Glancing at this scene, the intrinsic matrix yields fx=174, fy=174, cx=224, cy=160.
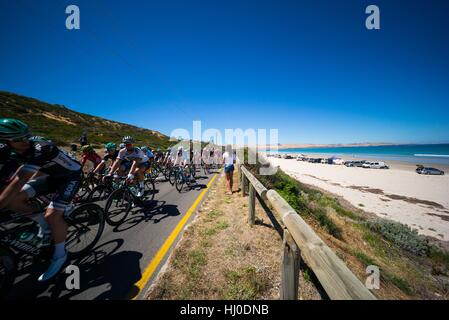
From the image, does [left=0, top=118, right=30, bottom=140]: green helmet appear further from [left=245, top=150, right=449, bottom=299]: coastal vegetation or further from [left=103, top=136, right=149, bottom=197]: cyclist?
[left=245, top=150, right=449, bottom=299]: coastal vegetation

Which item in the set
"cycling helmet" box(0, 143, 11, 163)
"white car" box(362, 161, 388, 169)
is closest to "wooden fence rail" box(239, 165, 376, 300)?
"cycling helmet" box(0, 143, 11, 163)

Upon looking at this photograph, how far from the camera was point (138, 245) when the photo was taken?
370cm

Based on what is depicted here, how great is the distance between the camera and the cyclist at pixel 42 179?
8.64ft

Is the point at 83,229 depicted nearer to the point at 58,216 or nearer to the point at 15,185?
the point at 58,216

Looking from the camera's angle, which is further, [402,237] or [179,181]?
[179,181]

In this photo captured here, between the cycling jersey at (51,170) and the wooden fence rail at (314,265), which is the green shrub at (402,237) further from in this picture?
the cycling jersey at (51,170)

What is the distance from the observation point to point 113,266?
3061mm

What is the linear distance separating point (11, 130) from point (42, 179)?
36.8 inches

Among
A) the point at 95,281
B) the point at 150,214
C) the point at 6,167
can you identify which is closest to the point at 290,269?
the point at 95,281

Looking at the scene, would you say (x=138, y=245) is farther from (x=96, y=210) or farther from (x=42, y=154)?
(x=42, y=154)

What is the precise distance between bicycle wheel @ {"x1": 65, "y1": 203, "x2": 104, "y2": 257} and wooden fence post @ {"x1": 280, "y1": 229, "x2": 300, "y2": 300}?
12.5 ft

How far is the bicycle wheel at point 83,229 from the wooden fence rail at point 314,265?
12.6 feet

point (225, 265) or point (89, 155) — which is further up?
point (89, 155)

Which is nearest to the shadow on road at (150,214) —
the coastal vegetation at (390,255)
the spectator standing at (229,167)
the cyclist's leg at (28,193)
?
the cyclist's leg at (28,193)
